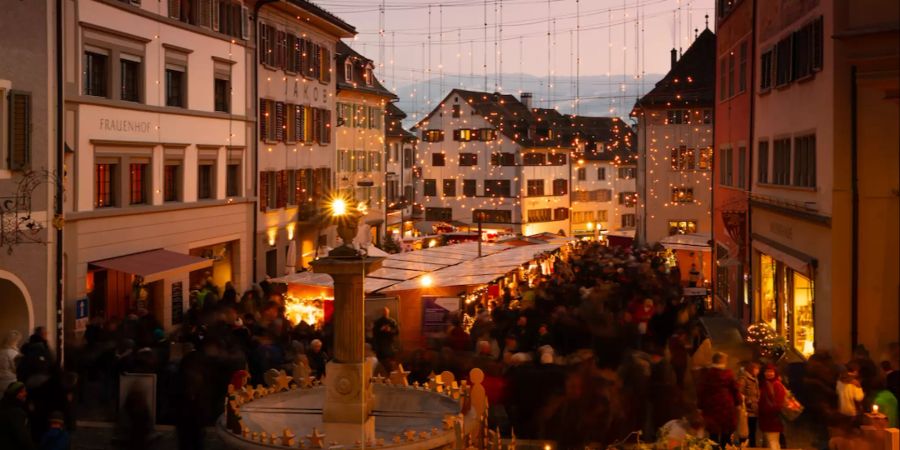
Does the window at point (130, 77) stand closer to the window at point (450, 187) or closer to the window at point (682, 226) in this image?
the window at point (682, 226)

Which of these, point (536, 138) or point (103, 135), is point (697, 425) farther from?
point (536, 138)

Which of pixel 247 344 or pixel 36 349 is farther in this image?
pixel 247 344

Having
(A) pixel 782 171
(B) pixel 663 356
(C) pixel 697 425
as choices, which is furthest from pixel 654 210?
(C) pixel 697 425

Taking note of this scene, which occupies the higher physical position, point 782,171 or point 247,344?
point 782,171

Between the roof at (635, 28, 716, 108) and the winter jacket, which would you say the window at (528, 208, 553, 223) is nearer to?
the roof at (635, 28, 716, 108)

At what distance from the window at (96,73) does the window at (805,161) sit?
47.8 ft

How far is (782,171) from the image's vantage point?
23703mm

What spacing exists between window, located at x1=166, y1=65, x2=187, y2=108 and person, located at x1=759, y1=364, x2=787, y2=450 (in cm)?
1876

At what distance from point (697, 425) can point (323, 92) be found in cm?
3307

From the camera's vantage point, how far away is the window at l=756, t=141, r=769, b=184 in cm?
2573

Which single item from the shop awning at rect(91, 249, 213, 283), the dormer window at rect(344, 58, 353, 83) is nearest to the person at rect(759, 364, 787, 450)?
the shop awning at rect(91, 249, 213, 283)

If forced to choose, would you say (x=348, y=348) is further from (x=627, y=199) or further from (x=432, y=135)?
(x=627, y=199)

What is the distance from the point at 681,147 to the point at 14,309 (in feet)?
137

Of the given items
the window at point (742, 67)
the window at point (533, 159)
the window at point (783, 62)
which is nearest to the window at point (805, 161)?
the window at point (783, 62)
